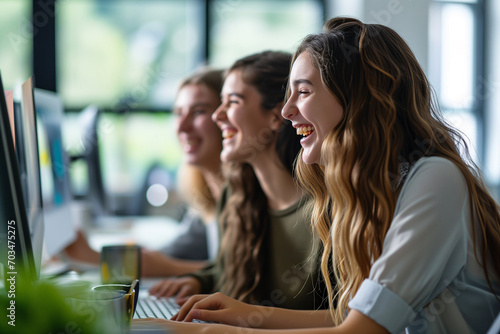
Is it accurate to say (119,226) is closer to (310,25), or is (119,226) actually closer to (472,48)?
(310,25)

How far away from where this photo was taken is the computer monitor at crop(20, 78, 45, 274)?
1.00 metres

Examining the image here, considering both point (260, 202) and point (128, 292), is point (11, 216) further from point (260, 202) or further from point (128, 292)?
point (260, 202)

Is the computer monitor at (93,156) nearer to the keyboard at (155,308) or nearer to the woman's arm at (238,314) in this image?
the keyboard at (155,308)

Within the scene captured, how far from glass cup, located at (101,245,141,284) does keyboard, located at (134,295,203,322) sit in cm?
8

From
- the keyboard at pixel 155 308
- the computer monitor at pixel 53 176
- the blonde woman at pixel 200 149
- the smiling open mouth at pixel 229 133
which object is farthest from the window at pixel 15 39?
the keyboard at pixel 155 308

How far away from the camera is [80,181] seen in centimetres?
357

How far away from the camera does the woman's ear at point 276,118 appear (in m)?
1.36

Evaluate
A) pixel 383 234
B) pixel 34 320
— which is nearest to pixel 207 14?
pixel 383 234

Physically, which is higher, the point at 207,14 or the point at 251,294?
the point at 207,14

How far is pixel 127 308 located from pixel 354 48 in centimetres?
55

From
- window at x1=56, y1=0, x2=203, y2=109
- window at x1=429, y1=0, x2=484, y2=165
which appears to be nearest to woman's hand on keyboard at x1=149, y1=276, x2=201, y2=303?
window at x1=56, y1=0, x2=203, y2=109

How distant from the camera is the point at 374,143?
83 centimetres

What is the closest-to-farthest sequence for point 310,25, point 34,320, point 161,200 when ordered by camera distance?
1. point 34,320
2. point 161,200
3. point 310,25

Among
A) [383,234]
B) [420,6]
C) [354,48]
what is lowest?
[383,234]
